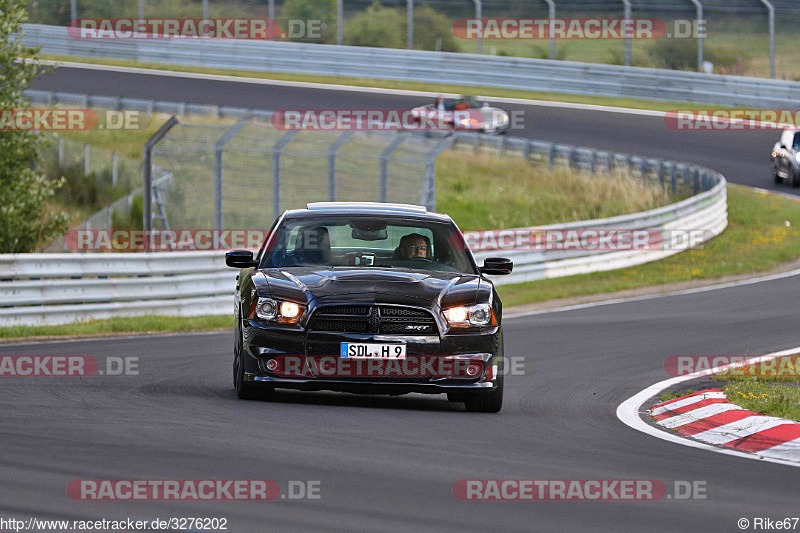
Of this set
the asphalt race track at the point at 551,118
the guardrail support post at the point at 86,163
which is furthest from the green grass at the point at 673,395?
the asphalt race track at the point at 551,118

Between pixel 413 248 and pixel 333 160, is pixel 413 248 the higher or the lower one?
the higher one

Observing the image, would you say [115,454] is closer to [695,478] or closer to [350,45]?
[695,478]

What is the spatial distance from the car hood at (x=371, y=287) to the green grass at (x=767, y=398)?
83.6 inches

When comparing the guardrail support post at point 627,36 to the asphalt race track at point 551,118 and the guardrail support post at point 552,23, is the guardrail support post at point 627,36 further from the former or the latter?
the guardrail support post at point 552,23

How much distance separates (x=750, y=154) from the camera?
37500 mm

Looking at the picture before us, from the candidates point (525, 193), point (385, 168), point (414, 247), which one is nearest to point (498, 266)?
point (414, 247)

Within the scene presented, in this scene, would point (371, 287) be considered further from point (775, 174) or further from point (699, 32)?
point (699, 32)

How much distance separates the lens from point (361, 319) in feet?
31.0

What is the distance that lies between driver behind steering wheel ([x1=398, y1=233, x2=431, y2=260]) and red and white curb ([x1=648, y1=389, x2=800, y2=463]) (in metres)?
2.14

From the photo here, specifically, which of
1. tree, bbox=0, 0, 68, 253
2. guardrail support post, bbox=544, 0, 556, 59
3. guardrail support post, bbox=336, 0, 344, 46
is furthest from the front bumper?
guardrail support post, bbox=336, 0, 344, 46

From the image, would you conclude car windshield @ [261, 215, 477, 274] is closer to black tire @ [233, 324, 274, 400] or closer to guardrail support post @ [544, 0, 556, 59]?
black tire @ [233, 324, 274, 400]

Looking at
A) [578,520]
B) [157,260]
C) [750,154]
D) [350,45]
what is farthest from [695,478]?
[350,45]

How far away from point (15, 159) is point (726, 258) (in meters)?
12.9

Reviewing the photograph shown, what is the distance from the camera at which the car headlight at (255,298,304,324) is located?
9.47 metres
